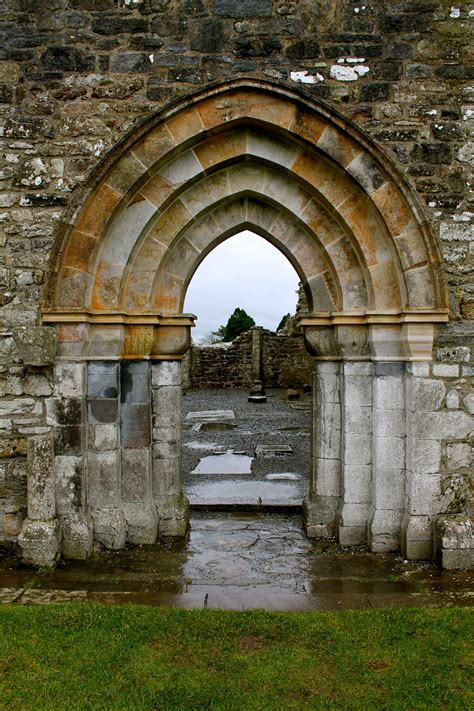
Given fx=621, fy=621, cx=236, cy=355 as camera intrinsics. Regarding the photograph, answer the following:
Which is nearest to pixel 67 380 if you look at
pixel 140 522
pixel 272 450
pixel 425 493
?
pixel 140 522

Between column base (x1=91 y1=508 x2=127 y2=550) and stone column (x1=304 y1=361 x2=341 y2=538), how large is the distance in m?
1.81

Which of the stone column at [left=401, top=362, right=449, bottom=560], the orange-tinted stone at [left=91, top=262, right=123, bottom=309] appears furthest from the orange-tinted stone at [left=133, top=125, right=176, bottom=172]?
the stone column at [left=401, top=362, right=449, bottom=560]

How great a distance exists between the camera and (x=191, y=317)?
606 cm

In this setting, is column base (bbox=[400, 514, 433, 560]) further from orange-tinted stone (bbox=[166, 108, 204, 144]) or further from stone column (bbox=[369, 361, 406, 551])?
orange-tinted stone (bbox=[166, 108, 204, 144])

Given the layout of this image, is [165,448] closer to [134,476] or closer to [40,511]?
[134,476]

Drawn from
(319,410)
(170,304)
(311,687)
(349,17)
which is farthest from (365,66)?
(311,687)

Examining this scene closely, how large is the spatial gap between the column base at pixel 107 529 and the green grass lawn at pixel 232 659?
48.9 inches

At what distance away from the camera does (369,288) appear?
5.66 m

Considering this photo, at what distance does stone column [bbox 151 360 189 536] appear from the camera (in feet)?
19.7

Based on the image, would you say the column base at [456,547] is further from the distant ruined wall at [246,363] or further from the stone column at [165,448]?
the distant ruined wall at [246,363]

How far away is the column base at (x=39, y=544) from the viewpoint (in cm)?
523

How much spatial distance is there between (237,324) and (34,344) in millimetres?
26927

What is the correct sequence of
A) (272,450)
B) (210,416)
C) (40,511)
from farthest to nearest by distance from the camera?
(210,416)
(272,450)
(40,511)

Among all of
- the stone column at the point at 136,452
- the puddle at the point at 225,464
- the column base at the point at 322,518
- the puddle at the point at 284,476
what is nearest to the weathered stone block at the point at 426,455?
the column base at the point at 322,518
